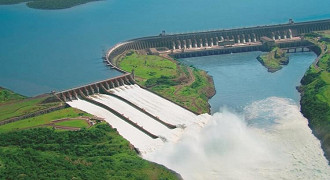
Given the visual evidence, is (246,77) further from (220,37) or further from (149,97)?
(220,37)

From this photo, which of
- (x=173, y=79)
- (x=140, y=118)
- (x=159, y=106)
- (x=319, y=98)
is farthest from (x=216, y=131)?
(x=173, y=79)

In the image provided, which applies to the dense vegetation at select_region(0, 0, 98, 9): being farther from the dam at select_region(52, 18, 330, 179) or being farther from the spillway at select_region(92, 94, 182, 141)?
the spillway at select_region(92, 94, 182, 141)

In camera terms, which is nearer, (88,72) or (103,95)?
(103,95)

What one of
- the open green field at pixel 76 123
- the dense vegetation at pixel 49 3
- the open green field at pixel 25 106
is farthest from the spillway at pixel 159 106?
the dense vegetation at pixel 49 3

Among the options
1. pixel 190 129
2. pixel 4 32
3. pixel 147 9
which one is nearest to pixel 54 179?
pixel 190 129

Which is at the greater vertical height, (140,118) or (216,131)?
(140,118)

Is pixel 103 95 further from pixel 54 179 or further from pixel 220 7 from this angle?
pixel 220 7

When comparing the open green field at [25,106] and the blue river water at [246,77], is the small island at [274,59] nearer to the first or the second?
the blue river water at [246,77]
